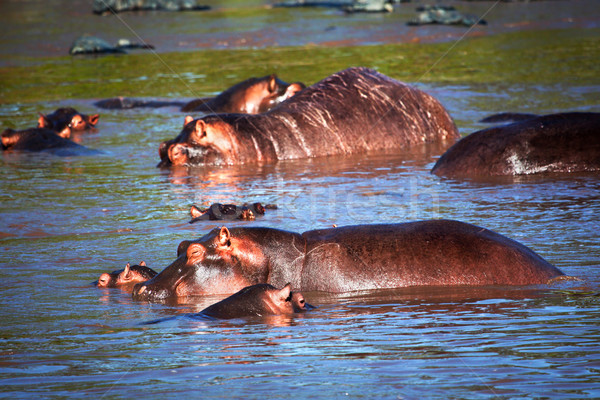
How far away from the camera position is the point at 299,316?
221 inches

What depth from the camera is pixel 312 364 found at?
4.57 metres

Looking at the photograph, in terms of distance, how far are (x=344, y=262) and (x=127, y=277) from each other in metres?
1.52

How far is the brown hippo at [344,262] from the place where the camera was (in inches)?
242

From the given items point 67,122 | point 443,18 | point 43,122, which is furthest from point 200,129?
point 443,18

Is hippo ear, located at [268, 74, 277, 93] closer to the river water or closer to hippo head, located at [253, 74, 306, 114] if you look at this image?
hippo head, located at [253, 74, 306, 114]

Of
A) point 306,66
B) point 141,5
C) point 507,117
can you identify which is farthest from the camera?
point 141,5

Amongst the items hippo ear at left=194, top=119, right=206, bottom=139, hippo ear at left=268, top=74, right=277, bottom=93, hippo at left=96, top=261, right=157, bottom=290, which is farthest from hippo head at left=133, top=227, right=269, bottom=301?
hippo ear at left=268, top=74, right=277, bottom=93

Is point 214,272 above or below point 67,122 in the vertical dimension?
below

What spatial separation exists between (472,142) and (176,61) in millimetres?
13515

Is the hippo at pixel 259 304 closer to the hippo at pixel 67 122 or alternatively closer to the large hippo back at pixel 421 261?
the large hippo back at pixel 421 261

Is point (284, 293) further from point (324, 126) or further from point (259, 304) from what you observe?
point (324, 126)

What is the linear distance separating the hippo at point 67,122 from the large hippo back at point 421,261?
30.0 feet

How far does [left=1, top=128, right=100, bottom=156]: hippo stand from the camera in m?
13.3

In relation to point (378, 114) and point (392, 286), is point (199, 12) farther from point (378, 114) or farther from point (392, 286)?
point (392, 286)
